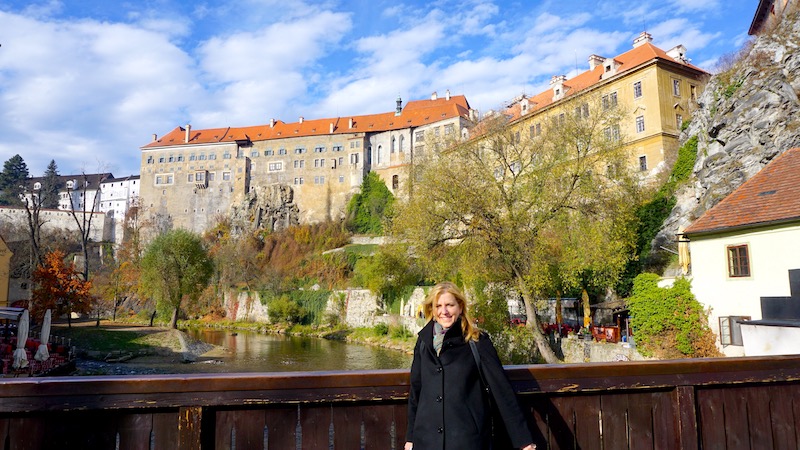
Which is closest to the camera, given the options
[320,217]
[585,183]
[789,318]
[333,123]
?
[789,318]

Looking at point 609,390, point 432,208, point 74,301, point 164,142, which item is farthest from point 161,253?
point 164,142

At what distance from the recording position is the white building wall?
44.7 feet

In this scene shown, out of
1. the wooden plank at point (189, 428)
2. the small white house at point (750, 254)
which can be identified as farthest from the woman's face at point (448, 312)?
the small white house at point (750, 254)

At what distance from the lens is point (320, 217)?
69.3m

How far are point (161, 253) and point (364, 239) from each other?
30.1 meters

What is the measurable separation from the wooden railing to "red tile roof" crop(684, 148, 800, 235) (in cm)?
1310

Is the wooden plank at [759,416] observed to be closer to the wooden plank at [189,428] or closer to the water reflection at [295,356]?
the wooden plank at [189,428]

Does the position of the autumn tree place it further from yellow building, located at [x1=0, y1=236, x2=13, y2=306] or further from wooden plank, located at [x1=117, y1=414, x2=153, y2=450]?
wooden plank, located at [x1=117, y1=414, x2=153, y2=450]

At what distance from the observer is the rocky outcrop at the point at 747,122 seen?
1972cm

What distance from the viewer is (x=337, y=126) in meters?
75.1

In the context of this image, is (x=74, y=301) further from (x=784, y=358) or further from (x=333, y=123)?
(x=333, y=123)

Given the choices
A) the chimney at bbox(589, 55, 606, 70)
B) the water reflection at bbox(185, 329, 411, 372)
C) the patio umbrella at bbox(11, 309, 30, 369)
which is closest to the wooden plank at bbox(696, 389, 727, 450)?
the water reflection at bbox(185, 329, 411, 372)

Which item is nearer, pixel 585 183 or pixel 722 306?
pixel 722 306

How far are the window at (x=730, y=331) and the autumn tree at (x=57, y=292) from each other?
3123cm
